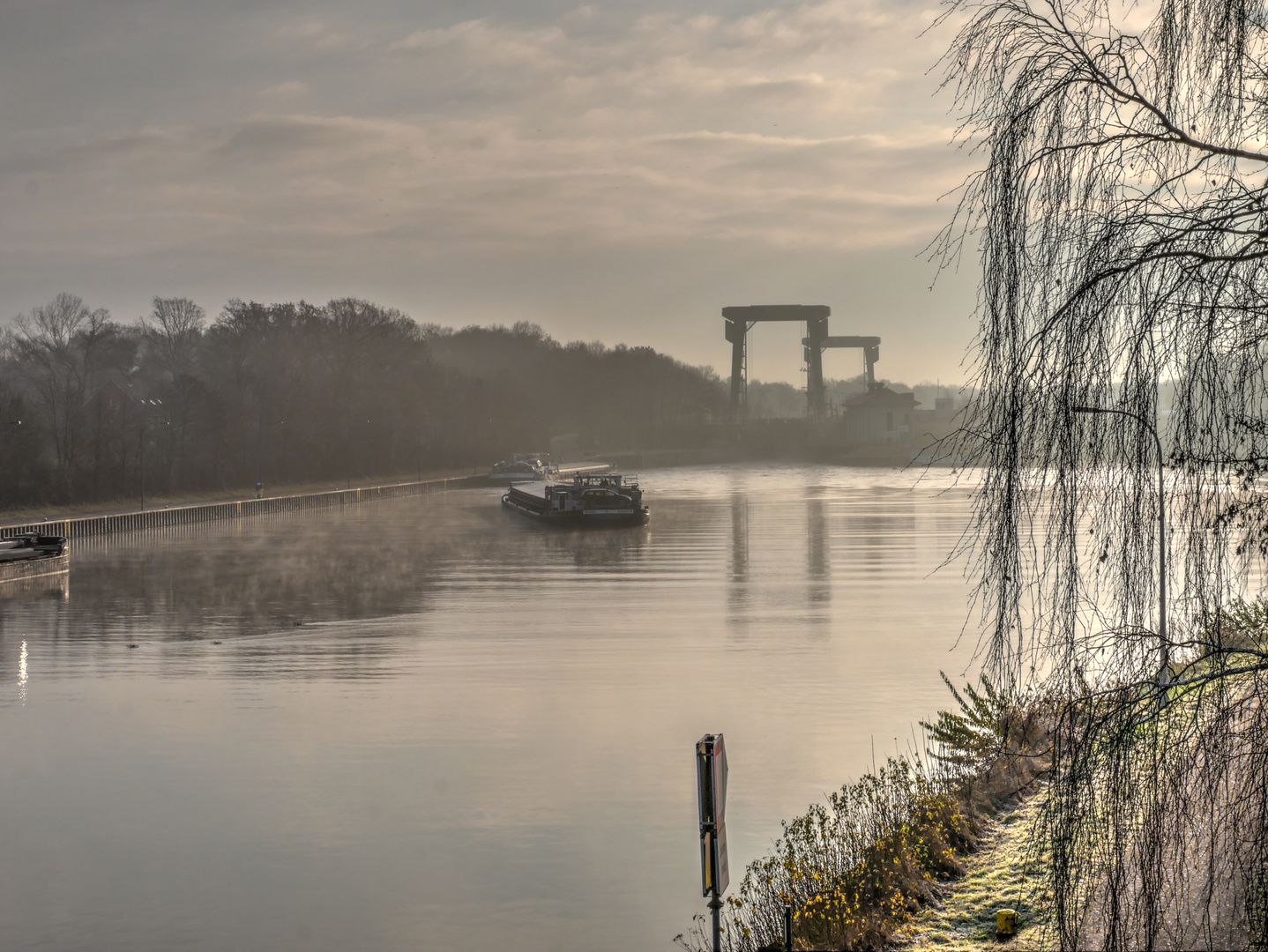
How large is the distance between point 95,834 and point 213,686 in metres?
8.38

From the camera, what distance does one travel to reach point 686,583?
36.8 m

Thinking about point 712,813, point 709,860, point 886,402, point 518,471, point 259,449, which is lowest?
point 709,860

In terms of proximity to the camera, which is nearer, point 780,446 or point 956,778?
point 956,778

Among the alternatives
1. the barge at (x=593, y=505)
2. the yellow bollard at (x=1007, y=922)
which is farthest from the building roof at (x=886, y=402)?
the yellow bollard at (x=1007, y=922)

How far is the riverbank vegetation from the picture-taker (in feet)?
28.2

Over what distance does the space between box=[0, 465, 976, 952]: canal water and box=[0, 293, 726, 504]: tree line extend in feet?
96.8

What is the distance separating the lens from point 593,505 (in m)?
62.4

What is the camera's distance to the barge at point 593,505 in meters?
61.2

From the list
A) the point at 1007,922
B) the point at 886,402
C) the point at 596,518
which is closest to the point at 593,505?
the point at 596,518

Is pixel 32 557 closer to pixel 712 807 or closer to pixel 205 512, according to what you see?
pixel 205 512

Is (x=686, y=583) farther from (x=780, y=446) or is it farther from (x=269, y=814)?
(x=780, y=446)

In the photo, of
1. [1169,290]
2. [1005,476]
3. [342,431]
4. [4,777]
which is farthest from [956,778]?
[342,431]

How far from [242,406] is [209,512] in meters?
26.2

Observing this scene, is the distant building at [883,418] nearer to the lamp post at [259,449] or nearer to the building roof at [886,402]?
the building roof at [886,402]
